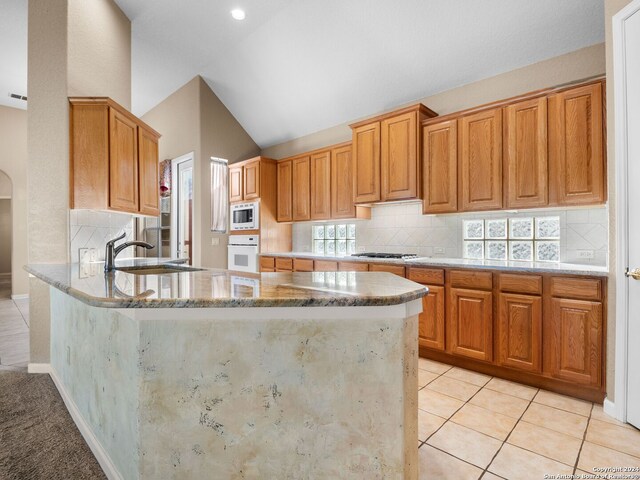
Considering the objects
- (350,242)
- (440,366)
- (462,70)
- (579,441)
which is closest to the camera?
(579,441)

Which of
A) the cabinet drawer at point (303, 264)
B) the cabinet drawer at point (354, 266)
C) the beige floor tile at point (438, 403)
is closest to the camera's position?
the beige floor tile at point (438, 403)

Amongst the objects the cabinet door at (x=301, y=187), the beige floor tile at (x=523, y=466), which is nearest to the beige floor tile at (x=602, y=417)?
the beige floor tile at (x=523, y=466)

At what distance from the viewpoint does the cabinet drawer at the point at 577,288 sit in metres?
2.27

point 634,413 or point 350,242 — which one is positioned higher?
point 350,242

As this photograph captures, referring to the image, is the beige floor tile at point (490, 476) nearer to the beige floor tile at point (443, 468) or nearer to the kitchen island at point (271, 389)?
the beige floor tile at point (443, 468)

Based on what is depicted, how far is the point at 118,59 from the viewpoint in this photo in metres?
3.54

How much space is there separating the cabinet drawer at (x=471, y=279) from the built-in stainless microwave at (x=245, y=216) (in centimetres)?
300

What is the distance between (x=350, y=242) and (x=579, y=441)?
3.19m

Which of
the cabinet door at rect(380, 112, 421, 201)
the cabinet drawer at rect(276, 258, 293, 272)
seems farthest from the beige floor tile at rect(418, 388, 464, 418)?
the cabinet drawer at rect(276, 258, 293, 272)

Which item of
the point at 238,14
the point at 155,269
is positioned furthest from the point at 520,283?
the point at 238,14

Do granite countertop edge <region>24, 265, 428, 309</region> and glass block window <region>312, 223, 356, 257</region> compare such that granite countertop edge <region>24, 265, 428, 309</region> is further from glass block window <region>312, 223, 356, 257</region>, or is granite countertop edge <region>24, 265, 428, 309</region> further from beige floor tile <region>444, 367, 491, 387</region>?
glass block window <region>312, 223, 356, 257</region>

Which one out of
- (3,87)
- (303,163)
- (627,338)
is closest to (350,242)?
(303,163)

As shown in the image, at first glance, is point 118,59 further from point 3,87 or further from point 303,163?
point 3,87

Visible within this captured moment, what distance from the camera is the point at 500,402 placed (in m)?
2.36
